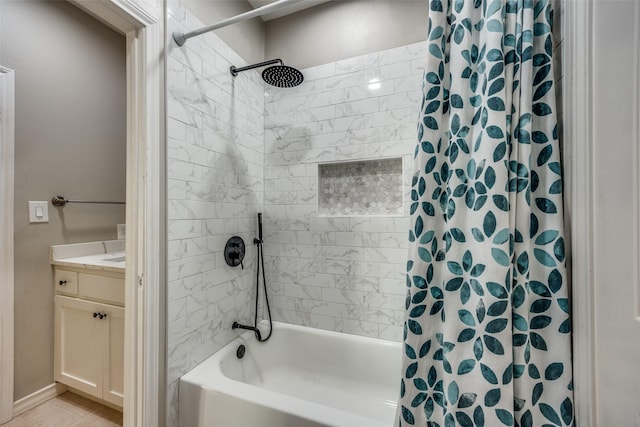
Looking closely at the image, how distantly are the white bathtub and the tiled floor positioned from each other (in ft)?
2.58

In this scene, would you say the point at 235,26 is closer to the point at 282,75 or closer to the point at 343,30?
the point at 282,75

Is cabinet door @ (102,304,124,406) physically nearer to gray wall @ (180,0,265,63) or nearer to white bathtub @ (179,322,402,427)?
white bathtub @ (179,322,402,427)

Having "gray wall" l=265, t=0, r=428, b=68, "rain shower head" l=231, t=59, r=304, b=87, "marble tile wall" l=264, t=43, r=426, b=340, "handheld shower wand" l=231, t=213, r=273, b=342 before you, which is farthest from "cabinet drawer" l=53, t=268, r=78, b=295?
"gray wall" l=265, t=0, r=428, b=68

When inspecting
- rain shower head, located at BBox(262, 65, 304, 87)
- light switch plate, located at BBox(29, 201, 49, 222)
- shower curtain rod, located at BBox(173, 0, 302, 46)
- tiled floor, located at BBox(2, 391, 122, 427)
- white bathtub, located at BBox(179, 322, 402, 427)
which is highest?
shower curtain rod, located at BBox(173, 0, 302, 46)

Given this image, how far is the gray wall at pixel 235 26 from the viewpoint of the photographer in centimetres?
151

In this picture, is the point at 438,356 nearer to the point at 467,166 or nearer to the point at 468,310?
the point at 468,310

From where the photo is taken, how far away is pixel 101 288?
166 centimetres

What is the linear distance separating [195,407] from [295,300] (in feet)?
2.74

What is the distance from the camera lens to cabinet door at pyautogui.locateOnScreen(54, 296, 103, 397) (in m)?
1.69

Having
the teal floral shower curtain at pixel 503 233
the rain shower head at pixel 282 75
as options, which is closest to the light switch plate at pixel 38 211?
the rain shower head at pixel 282 75

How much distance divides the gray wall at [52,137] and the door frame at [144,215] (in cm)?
105

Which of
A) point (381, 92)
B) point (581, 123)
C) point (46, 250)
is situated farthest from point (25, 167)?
point (581, 123)

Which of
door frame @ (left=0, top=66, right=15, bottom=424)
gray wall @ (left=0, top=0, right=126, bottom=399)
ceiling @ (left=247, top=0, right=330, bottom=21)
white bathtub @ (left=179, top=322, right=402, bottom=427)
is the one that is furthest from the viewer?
ceiling @ (left=247, top=0, right=330, bottom=21)

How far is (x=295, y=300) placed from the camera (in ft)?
6.42
